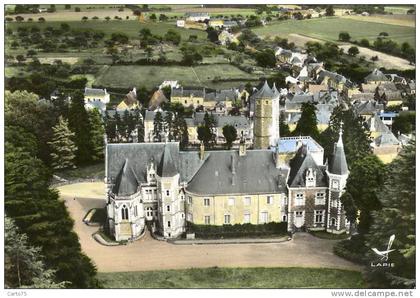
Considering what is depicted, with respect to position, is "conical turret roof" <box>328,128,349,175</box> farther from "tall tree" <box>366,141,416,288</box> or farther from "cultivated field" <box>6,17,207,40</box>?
"cultivated field" <box>6,17,207,40</box>

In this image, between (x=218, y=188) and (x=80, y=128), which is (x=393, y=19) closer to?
(x=218, y=188)

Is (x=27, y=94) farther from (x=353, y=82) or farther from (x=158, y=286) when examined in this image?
(x=353, y=82)

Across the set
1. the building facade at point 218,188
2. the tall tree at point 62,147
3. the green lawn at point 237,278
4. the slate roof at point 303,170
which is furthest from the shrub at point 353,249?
the tall tree at point 62,147

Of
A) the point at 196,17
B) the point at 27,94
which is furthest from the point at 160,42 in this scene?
the point at 27,94

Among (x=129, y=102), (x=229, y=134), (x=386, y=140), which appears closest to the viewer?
(x=386, y=140)

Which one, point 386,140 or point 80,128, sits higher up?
point 80,128

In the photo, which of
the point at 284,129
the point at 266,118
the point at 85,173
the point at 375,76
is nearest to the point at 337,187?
the point at 266,118

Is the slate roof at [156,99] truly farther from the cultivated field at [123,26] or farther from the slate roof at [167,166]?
the slate roof at [167,166]
